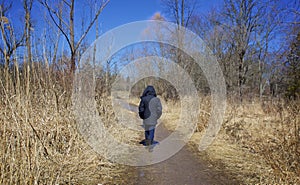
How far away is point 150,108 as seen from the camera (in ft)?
20.7

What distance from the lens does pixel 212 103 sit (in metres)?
8.20

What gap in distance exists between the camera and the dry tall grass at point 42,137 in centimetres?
289

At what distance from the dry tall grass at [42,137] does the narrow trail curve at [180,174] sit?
1.36 ft

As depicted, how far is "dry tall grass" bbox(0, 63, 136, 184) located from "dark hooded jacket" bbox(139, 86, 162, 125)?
1.84 metres

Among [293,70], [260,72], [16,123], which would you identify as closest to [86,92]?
[16,123]

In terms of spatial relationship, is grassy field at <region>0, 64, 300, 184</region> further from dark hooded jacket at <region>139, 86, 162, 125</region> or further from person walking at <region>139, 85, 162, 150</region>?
dark hooded jacket at <region>139, 86, 162, 125</region>

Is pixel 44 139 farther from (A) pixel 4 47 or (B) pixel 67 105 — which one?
(A) pixel 4 47

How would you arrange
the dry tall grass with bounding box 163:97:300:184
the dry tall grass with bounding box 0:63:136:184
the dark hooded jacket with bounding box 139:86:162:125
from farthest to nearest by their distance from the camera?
the dark hooded jacket with bounding box 139:86:162:125 < the dry tall grass with bounding box 163:97:300:184 < the dry tall grass with bounding box 0:63:136:184

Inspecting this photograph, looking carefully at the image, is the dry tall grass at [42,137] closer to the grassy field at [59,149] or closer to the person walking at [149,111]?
the grassy field at [59,149]

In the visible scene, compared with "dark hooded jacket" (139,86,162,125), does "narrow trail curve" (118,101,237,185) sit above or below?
below

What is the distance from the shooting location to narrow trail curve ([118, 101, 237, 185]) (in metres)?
3.99

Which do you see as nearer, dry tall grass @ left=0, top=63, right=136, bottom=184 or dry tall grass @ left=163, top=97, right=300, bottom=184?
dry tall grass @ left=0, top=63, right=136, bottom=184

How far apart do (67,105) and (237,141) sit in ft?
16.7

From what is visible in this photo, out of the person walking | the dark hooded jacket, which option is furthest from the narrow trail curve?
the dark hooded jacket
